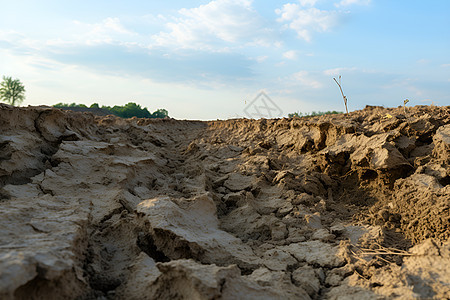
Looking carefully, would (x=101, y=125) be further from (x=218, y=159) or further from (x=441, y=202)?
(x=441, y=202)

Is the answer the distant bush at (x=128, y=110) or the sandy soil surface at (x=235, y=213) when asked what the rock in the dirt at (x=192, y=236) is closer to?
the sandy soil surface at (x=235, y=213)

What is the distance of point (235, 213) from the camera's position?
3906 millimetres

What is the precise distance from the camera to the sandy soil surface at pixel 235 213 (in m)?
2.11

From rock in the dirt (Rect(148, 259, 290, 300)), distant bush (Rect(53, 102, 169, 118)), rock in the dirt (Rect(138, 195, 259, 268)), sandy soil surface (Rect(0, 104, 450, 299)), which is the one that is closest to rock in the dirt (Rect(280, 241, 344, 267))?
sandy soil surface (Rect(0, 104, 450, 299))

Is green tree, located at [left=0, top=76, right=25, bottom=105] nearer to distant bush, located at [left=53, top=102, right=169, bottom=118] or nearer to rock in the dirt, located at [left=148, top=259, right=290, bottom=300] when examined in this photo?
distant bush, located at [left=53, top=102, right=169, bottom=118]

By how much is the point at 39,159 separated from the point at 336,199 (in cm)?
423

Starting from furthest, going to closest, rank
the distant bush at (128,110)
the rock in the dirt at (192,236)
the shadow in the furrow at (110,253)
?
the distant bush at (128,110), the rock in the dirt at (192,236), the shadow in the furrow at (110,253)

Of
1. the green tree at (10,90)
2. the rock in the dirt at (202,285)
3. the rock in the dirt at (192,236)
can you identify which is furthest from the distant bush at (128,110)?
the rock in the dirt at (202,285)

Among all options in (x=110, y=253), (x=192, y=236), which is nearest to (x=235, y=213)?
(x=192, y=236)

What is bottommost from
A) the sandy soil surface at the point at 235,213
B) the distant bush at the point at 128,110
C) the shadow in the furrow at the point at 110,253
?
the shadow in the furrow at the point at 110,253

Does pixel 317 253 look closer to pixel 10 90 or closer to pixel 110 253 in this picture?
pixel 110 253

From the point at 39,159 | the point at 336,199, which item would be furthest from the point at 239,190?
the point at 39,159

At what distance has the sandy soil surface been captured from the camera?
6.91ft

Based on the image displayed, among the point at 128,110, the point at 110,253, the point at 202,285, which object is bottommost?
the point at 110,253
